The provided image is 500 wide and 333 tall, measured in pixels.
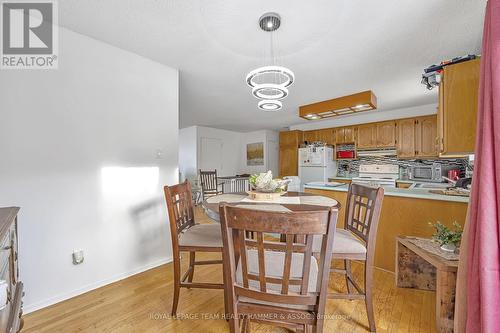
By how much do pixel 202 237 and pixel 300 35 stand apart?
1869mm

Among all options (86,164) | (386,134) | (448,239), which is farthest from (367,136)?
(86,164)

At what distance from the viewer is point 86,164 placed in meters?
1.88

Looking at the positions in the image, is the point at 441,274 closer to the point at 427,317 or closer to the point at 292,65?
the point at 427,317

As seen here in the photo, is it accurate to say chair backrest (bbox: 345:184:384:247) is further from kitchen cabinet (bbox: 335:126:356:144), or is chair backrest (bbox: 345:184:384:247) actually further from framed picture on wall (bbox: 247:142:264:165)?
framed picture on wall (bbox: 247:142:264:165)

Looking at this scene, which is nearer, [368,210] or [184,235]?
[368,210]

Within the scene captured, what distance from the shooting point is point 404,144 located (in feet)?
14.1

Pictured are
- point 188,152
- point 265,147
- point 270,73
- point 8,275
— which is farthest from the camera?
point 265,147

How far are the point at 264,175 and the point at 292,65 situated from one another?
1.41m

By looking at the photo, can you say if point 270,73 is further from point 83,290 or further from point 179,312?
point 83,290

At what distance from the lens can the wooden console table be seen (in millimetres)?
1387

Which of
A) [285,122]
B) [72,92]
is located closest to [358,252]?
[72,92]

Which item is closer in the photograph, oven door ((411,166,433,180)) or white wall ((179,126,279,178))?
oven door ((411,166,433,180))

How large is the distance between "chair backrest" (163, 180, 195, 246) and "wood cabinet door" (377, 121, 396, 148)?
4.33 m

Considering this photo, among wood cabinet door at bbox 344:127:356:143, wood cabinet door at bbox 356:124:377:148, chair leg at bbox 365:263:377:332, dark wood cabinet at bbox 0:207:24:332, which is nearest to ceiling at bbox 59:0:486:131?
dark wood cabinet at bbox 0:207:24:332
